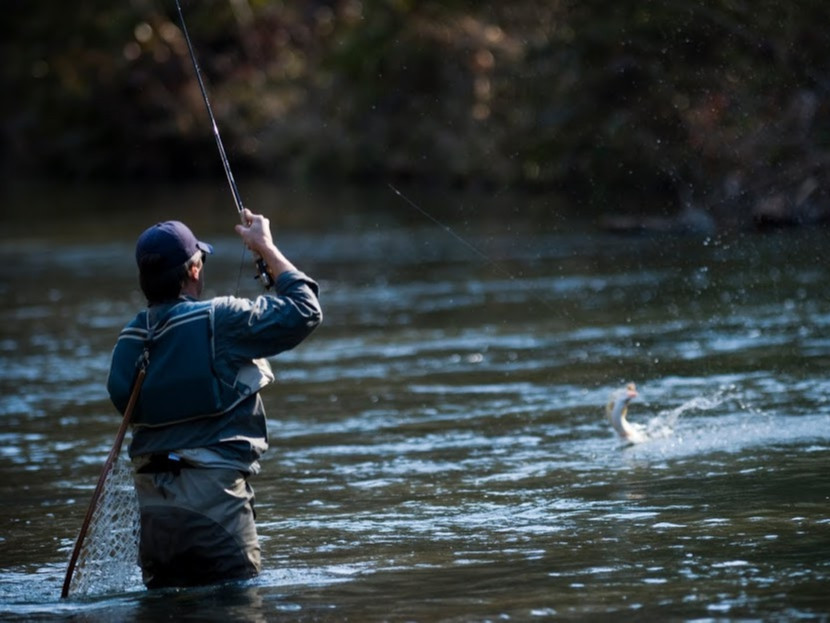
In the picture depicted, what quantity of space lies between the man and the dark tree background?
14.0 metres

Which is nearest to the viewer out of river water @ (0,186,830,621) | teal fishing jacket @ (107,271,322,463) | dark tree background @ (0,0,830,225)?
teal fishing jacket @ (107,271,322,463)

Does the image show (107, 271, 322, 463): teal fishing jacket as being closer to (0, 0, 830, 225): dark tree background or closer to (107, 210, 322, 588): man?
(107, 210, 322, 588): man

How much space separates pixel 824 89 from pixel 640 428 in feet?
36.2

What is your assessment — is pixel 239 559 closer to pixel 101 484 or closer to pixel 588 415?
pixel 101 484

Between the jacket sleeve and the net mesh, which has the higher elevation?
the jacket sleeve

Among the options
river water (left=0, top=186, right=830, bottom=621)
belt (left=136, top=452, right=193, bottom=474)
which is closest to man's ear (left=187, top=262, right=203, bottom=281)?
belt (left=136, top=452, right=193, bottom=474)

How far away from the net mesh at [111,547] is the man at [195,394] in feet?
1.49

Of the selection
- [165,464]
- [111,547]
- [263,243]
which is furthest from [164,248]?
[111,547]

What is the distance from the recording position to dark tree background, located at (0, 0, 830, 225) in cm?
2080

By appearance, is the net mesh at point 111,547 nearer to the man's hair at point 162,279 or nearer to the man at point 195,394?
the man at point 195,394

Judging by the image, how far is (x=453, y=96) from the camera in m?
34.9

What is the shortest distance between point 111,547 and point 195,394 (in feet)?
3.41

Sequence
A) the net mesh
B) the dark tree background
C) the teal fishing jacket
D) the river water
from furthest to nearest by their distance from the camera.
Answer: the dark tree background → the net mesh → the river water → the teal fishing jacket

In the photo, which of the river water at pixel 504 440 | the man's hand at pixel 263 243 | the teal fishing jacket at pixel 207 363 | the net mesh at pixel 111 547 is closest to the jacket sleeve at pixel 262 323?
the teal fishing jacket at pixel 207 363
